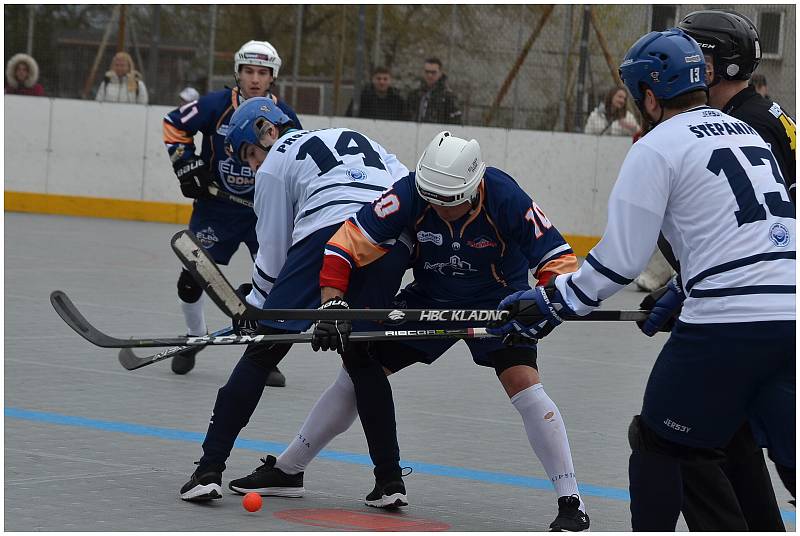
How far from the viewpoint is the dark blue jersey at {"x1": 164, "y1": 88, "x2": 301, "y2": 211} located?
25.4 feet

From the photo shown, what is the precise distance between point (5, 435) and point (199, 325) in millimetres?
2341

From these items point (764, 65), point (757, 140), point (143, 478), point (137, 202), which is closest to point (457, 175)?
point (757, 140)

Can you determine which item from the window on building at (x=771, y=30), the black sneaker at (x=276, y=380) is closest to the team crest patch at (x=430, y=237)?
the black sneaker at (x=276, y=380)

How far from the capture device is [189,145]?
26.8ft

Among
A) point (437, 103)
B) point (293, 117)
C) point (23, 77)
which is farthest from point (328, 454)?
point (23, 77)

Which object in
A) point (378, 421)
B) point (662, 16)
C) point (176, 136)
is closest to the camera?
point (378, 421)

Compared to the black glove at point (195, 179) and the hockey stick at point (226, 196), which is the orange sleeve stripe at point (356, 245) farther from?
the black glove at point (195, 179)

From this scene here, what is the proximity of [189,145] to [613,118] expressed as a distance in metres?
8.65

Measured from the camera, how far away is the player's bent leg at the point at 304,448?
202 inches

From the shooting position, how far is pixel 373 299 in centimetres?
499

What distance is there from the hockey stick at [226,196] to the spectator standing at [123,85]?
33.2 ft

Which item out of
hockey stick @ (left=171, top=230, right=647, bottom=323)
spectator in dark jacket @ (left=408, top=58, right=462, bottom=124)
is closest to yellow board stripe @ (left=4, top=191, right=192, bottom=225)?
spectator in dark jacket @ (left=408, top=58, right=462, bottom=124)

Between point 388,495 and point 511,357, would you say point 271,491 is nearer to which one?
point 388,495

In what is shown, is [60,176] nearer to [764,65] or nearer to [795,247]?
[764,65]
